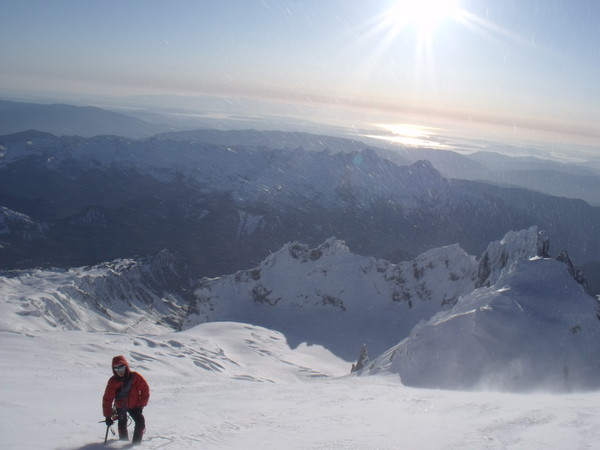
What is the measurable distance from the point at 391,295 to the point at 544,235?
50.1 metres

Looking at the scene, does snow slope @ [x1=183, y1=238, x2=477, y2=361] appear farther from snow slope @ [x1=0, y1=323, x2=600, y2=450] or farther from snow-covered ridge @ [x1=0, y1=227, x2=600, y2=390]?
snow slope @ [x1=0, y1=323, x2=600, y2=450]

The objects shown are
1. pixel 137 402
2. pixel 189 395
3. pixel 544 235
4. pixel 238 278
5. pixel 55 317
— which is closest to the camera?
pixel 137 402

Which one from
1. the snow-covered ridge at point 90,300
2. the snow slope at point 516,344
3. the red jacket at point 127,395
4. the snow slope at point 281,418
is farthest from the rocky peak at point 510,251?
the snow-covered ridge at point 90,300

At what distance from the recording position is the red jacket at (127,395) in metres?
10.5

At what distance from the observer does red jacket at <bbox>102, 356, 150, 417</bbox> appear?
Answer: 10.5 m

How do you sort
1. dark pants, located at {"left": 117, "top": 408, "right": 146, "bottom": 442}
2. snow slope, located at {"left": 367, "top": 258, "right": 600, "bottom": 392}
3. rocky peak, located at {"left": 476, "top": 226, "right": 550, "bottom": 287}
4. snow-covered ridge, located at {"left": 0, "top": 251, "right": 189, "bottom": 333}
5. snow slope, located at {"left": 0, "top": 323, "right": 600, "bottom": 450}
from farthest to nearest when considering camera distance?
snow-covered ridge, located at {"left": 0, "top": 251, "right": 189, "bottom": 333}, rocky peak, located at {"left": 476, "top": 226, "right": 550, "bottom": 287}, snow slope, located at {"left": 367, "top": 258, "right": 600, "bottom": 392}, snow slope, located at {"left": 0, "top": 323, "right": 600, "bottom": 450}, dark pants, located at {"left": 117, "top": 408, "right": 146, "bottom": 442}

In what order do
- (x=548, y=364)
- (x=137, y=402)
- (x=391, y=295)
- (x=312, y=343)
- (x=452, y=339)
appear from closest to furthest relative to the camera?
(x=137, y=402) → (x=548, y=364) → (x=452, y=339) → (x=312, y=343) → (x=391, y=295)

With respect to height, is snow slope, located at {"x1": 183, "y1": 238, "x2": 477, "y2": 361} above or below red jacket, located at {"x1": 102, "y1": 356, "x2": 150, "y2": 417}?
below

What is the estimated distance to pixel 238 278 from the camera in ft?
399

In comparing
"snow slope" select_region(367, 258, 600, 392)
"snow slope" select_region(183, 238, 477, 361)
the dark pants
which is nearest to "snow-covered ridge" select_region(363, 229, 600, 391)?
"snow slope" select_region(367, 258, 600, 392)

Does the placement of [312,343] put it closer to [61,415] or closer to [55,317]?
[55,317]

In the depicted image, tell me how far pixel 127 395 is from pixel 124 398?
0.08 m

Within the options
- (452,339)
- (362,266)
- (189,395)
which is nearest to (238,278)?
(362,266)

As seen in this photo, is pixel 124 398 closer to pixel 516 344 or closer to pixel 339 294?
pixel 516 344
